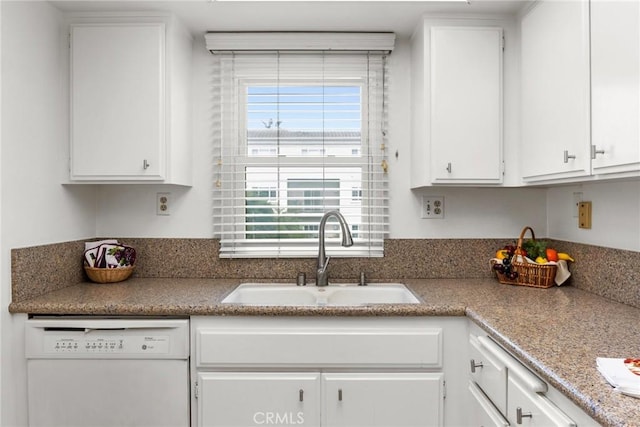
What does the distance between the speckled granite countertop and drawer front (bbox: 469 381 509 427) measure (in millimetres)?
247

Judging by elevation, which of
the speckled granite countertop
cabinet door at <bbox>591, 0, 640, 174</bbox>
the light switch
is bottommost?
the speckled granite countertop

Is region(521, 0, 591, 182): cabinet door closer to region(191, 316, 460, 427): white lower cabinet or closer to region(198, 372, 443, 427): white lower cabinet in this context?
region(191, 316, 460, 427): white lower cabinet

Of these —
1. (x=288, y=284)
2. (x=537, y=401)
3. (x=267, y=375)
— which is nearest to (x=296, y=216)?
(x=288, y=284)

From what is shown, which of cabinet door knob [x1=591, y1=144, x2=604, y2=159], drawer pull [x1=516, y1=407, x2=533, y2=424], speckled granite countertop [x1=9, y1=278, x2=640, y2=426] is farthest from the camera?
cabinet door knob [x1=591, y1=144, x2=604, y2=159]

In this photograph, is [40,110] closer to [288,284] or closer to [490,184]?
[288,284]

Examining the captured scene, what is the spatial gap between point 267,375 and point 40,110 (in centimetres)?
146

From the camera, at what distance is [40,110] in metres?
1.87

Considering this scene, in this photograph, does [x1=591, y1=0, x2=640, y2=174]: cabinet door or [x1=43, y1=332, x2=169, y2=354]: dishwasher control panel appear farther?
[x1=43, y1=332, x2=169, y2=354]: dishwasher control panel

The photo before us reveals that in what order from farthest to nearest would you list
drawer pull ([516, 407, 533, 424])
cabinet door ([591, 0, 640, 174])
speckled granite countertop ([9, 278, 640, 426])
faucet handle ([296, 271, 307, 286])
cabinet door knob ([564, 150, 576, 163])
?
faucet handle ([296, 271, 307, 286]), cabinet door knob ([564, 150, 576, 163]), cabinet door ([591, 0, 640, 174]), drawer pull ([516, 407, 533, 424]), speckled granite countertop ([9, 278, 640, 426])

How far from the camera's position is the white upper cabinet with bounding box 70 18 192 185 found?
2.01 m

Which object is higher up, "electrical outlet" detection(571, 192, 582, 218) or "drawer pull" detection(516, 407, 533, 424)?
"electrical outlet" detection(571, 192, 582, 218)

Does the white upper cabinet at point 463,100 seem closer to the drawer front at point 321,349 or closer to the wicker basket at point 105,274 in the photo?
the drawer front at point 321,349

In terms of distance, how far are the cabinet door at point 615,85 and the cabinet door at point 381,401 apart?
1.01 meters

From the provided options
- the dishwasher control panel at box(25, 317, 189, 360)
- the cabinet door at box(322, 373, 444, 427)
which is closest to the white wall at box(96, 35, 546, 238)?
the dishwasher control panel at box(25, 317, 189, 360)
